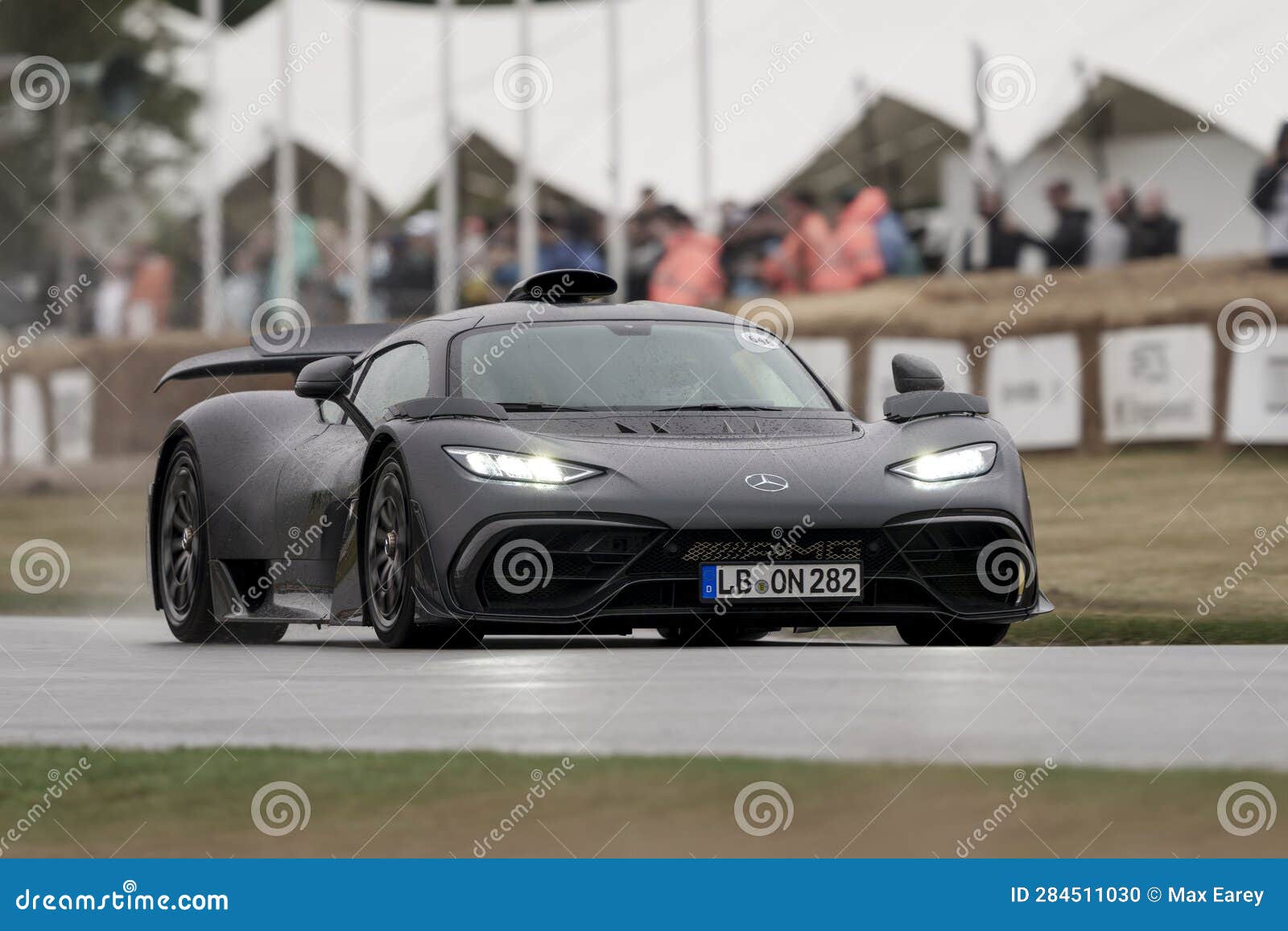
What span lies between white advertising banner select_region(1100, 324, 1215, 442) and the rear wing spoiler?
8492mm

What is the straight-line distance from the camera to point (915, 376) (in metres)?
9.74

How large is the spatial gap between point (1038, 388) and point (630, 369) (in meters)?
10.1

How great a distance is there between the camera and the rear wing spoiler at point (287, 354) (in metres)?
11.1

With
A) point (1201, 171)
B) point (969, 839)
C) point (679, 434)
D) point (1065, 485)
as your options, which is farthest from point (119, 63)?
point (969, 839)

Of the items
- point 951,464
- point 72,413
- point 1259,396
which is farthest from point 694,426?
point 72,413

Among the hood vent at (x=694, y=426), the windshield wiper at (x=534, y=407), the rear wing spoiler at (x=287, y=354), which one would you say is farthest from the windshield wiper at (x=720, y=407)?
the rear wing spoiler at (x=287, y=354)

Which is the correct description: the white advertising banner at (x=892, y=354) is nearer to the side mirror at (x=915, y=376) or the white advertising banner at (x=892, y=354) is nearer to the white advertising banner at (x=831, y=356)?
the white advertising banner at (x=831, y=356)

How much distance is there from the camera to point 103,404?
87.7 ft

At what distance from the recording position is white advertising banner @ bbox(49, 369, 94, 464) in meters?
26.9

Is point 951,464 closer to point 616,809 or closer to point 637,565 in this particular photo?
point 637,565

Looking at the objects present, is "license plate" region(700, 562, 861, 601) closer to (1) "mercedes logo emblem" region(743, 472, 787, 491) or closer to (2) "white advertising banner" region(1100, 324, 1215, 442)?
(1) "mercedes logo emblem" region(743, 472, 787, 491)

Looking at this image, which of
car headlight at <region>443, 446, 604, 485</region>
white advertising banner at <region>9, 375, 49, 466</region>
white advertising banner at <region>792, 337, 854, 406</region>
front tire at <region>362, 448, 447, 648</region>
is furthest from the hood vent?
white advertising banner at <region>9, 375, 49, 466</region>

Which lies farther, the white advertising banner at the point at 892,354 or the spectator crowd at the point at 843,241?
the white advertising banner at the point at 892,354

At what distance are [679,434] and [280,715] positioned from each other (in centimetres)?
281
